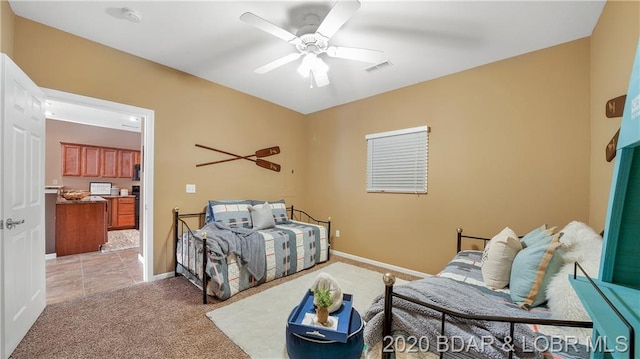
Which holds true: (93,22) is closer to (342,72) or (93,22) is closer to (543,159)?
(342,72)

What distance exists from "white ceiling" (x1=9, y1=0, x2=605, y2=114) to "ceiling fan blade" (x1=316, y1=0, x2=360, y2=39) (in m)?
0.24

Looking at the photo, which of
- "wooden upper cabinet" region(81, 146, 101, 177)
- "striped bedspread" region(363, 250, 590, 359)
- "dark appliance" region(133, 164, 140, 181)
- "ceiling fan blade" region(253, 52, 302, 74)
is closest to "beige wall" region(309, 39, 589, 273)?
"striped bedspread" region(363, 250, 590, 359)

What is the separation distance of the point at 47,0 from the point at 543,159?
4.68 metres

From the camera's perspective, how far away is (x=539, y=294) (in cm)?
138

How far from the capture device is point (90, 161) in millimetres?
5906

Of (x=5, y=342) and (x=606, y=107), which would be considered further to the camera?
(x=606, y=107)

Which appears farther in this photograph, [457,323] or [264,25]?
[264,25]

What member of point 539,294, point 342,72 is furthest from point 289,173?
point 539,294

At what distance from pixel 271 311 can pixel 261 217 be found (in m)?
1.34

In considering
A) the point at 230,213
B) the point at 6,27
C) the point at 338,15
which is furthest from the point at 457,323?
the point at 6,27

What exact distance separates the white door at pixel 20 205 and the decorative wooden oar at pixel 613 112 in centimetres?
417

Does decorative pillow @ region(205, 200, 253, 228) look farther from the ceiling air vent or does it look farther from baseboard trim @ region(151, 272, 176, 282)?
the ceiling air vent

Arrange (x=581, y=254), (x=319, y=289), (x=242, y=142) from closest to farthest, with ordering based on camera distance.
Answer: (x=581, y=254)
(x=319, y=289)
(x=242, y=142)

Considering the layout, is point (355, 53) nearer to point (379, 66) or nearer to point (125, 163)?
point (379, 66)
